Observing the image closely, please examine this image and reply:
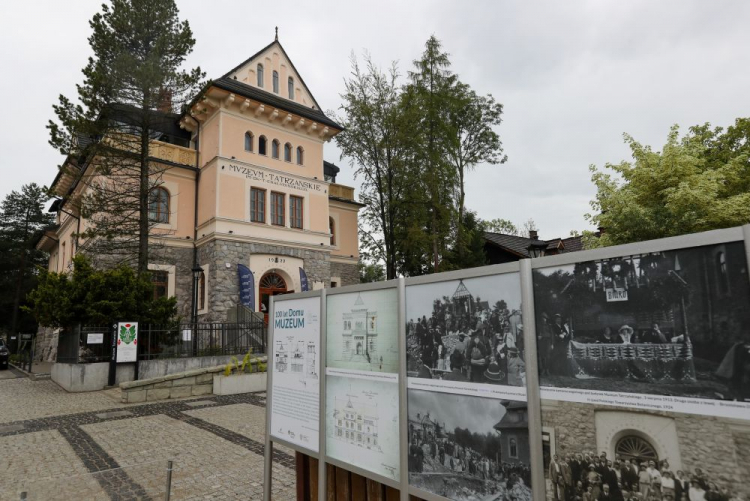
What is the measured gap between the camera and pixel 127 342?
43.9 feet

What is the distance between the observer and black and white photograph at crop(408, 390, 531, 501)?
2414mm

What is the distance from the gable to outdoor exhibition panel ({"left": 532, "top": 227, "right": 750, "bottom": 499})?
22.3 m

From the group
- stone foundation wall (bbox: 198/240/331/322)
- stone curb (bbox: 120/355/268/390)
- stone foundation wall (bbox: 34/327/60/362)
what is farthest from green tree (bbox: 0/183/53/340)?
stone curb (bbox: 120/355/268/390)

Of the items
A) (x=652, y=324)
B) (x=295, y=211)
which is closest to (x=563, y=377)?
(x=652, y=324)

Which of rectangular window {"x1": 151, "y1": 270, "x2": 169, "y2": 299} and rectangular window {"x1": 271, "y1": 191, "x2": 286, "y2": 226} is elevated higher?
rectangular window {"x1": 271, "y1": 191, "x2": 286, "y2": 226}

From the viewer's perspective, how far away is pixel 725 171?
18.0 meters

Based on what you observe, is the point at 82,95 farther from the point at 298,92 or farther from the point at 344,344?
the point at 344,344

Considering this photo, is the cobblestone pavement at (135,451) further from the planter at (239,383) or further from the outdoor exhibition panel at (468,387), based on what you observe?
the outdoor exhibition panel at (468,387)

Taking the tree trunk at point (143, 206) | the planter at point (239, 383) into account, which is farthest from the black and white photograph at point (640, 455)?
the tree trunk at point (143, 206)

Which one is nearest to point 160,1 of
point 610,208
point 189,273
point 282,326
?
point 189,273

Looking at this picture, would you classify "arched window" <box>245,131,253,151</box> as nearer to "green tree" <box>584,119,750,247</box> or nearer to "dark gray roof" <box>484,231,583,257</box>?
"green tree" <box>584,119,750,247</box>

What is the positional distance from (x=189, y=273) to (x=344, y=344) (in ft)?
62.1

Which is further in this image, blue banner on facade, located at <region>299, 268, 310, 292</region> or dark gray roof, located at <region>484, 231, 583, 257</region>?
dark gray roof, located at <region>484, 231, 583, 257</region>

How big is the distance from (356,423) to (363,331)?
0.71 metres
